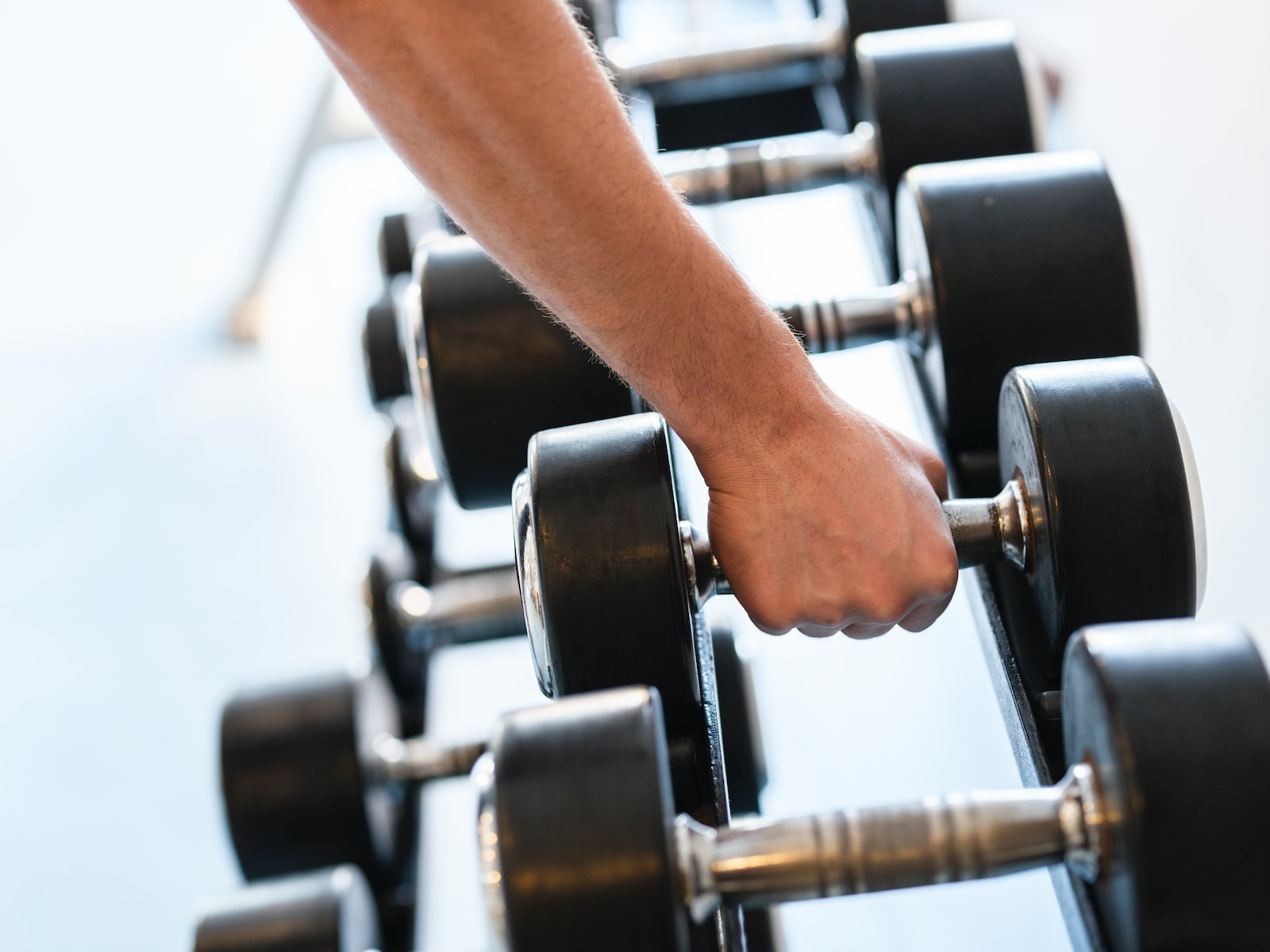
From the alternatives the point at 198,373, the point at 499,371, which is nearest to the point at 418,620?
the point at 499,371

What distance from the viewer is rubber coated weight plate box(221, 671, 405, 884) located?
1037 millimetres

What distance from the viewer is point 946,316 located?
88cm

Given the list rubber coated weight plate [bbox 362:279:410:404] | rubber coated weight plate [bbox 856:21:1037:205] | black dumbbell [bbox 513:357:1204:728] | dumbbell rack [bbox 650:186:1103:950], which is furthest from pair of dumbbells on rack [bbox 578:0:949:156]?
black dumbbell [bbox 513:357:1204:728]

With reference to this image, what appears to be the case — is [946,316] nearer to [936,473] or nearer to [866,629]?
[936,473]

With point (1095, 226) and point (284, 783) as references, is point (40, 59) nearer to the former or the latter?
point (284, 783)

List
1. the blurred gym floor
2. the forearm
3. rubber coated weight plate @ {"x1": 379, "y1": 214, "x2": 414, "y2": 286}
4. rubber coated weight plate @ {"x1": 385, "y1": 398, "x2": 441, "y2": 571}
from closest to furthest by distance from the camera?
1. the forearm
2. the blurred gym floor
3. rubber coated weight plate @ {"x1": 385, "y1": 398, "x2": 441, "y2": 571}
4. rubber coated weight plate @ {"x1": 379, "y1": 214, "x2": 414, "y2": 286}

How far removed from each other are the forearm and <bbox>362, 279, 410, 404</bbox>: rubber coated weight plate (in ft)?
2.39

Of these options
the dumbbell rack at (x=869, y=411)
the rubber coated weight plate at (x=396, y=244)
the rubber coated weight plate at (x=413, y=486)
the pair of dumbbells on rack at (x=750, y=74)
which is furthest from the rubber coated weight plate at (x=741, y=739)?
the rubber coated weight plate at (x=396, y=244)

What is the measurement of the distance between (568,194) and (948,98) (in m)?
0.51

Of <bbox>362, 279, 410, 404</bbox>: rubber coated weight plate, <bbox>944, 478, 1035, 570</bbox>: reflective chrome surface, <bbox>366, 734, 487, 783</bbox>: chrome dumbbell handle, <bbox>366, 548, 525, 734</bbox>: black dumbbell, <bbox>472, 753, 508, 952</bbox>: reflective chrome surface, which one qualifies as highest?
<bbox>362, 279, 410, 404</bbox>: rubber coated weight plate

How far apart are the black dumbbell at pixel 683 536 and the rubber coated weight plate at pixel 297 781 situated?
0.41m

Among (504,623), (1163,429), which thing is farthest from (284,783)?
(1163,429)

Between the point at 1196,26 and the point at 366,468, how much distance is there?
1.58 m

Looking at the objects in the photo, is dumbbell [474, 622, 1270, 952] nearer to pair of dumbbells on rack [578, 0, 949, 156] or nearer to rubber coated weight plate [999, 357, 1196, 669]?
rubber coated weight plate [999, 357, 1196, 669]
